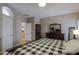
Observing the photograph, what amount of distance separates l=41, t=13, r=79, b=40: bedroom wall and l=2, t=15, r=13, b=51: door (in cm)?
66

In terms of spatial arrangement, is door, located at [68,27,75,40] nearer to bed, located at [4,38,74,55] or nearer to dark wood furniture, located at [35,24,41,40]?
bed, located at [4,38,74,55]

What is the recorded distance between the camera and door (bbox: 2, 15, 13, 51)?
4.75ft

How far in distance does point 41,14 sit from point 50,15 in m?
0.19

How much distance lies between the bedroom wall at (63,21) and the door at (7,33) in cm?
66

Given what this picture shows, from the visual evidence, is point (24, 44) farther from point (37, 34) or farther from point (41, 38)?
point (41, 38)

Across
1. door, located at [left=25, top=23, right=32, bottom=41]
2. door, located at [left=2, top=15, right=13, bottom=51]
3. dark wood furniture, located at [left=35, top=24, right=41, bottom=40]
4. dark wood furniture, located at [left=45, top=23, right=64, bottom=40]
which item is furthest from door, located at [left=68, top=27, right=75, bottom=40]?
door, located at [left=2, top=15, right=13, bottom=51]

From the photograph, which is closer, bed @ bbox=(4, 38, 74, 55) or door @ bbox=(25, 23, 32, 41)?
bed @ bbox=(4, 38, 74, 55)

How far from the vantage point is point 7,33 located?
1.49 meters

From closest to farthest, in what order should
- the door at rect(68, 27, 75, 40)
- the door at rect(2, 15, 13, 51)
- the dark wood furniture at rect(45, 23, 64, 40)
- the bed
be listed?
1. the bed
2. the door at rect(2, 15, 13, 51)
3. the door at rect(68, 27, 75, 40)
4. the dark wood furniture at rect(45, 23, 64, 40)

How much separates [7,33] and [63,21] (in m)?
1.13

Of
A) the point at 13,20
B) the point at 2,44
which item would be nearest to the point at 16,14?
the point at 13,20

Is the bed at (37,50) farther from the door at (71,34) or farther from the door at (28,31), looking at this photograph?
the door at (71,34)
